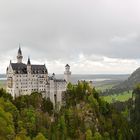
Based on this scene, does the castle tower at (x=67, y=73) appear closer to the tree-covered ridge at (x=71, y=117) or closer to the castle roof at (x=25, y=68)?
the castle roof at (x=25, y=68)

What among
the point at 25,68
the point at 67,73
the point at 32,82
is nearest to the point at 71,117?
the point at 32,82

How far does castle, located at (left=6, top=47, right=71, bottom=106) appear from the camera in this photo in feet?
543

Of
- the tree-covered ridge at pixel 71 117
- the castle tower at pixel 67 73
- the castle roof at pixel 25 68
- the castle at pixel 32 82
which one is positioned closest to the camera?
the tree-covered ridge at pixel 71 117

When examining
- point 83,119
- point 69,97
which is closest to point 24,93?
point 69,97

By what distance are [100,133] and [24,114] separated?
31.4m

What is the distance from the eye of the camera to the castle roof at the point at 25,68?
169 meters

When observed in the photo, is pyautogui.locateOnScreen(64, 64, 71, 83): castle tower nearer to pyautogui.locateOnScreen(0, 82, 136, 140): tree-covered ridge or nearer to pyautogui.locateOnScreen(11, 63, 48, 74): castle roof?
pyautogui.locateOnScreen(11, 63, 48, 74): castle roof

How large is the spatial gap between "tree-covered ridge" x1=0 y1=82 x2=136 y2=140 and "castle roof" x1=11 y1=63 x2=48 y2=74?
19.3 meters

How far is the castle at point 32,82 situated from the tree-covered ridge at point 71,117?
952 cm

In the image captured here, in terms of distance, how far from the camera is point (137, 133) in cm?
16125

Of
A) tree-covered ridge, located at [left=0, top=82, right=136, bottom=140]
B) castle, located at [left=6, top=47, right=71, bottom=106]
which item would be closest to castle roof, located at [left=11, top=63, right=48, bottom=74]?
castle, located at [left=6, top=47, right=71, bottom=106]

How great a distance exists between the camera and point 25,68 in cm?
17150

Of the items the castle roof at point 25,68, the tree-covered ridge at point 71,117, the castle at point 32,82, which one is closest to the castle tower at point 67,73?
the castle at point 32,82

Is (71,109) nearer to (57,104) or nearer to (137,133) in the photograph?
(57,104)
